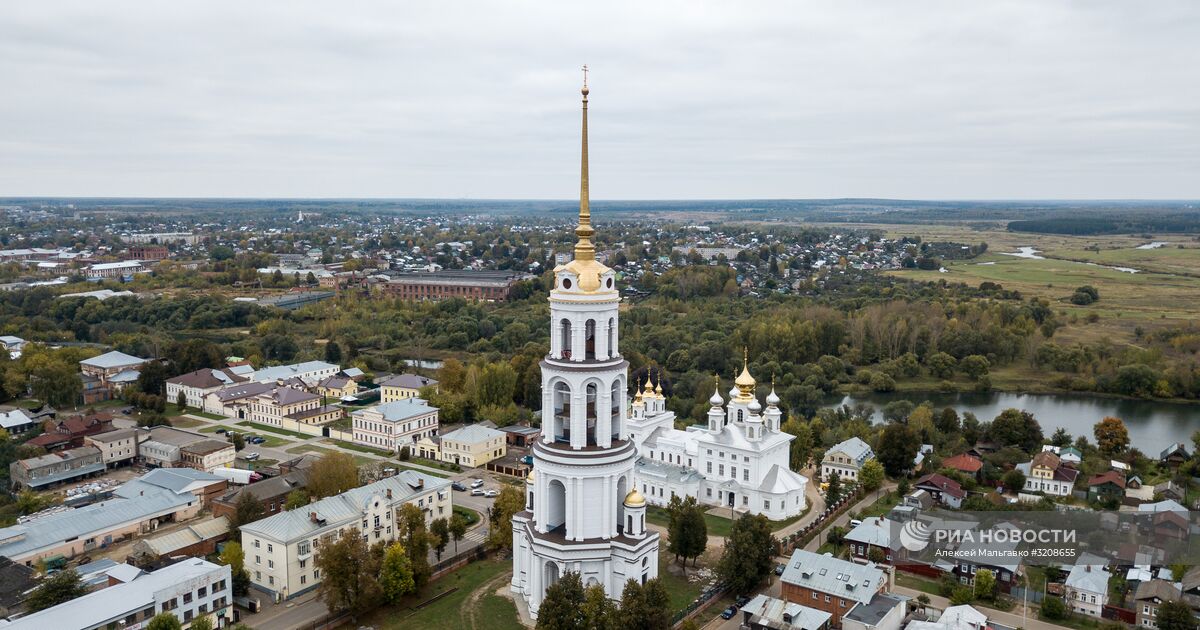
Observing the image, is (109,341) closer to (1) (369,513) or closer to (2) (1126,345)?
(1) (369,513)

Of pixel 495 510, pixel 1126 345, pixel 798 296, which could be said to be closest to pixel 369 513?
pixel 495 510

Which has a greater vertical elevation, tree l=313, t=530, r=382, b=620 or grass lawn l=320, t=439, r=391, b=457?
tree l=313, t=530, r=382, b=620

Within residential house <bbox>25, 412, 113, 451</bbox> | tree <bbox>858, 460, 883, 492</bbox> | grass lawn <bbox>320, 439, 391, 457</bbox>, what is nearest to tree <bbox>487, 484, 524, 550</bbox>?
grass lawn <bbox>320, 439, 391, 457</bbox>

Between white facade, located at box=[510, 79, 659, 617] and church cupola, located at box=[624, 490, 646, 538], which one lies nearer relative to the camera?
white facade, located at box=[510, 79, 659, 617]

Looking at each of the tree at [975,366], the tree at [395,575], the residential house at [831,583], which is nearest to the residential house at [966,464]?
the residential house at [831,583]

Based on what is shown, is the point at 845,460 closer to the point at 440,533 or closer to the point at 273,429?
the point at 440,533

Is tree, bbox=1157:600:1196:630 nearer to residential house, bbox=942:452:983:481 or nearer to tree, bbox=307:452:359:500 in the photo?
residential house, bbox=942:452:983:481

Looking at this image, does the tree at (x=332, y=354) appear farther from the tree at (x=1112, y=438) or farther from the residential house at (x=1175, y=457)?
the residential house at (x=1175, y=457)

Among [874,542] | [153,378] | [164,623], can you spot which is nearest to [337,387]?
[153,378]
